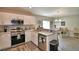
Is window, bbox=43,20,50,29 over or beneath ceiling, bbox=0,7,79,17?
beneath

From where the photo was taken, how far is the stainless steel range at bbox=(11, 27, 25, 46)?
1.56m

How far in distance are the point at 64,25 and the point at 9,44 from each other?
3.26ft

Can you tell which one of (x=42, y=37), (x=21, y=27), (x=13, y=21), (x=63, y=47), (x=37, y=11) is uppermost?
(x=37, y=11)

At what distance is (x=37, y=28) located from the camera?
161 cm

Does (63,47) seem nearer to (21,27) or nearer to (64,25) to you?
(64,25)

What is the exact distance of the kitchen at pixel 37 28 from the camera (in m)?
1.50

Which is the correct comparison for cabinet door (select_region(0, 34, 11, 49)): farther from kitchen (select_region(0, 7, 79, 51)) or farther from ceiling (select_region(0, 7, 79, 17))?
ceiling (select_region(0, 7, 79, 17))

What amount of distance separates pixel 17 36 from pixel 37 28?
385 mm

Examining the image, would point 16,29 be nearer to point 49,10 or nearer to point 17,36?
point 17,36

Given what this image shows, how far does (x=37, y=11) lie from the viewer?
5.08 ft

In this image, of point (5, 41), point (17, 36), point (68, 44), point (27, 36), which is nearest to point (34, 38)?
point (27, 36)

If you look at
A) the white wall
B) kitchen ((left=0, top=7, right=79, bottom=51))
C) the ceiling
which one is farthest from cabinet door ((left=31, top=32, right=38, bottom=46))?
the white wall

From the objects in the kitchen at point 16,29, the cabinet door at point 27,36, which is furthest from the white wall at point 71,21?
the cabinet door at point 27,36
